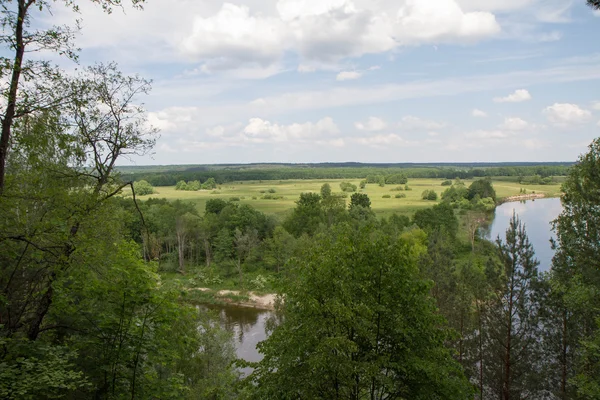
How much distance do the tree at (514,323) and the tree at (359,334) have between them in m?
9.41

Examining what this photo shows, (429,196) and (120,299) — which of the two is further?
(429,196)

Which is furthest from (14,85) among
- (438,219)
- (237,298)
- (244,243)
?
(438,219)

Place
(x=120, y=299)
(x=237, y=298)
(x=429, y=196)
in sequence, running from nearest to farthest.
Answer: (x=120, y=299), (x=237, y=298), (x=429, y=196)

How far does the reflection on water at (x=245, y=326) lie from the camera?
28.7m

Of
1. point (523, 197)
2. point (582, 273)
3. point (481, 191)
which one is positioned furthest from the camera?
point (523, 197)

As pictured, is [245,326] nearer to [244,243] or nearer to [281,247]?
[281,247]

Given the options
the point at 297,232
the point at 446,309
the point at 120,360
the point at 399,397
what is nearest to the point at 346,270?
the point at 399,397

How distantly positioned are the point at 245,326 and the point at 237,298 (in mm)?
8484

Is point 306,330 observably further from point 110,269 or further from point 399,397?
point 110,269

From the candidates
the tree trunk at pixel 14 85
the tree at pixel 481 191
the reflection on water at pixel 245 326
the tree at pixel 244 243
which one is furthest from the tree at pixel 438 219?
the tree trunk at pixel 14 85

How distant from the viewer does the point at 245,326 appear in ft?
116

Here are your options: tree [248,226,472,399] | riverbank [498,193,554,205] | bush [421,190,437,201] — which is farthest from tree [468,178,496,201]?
tree [248,226,472,399]

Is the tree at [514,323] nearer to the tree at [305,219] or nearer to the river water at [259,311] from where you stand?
the river water at [259,311]

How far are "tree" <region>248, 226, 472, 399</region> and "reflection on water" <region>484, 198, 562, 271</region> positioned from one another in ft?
117
